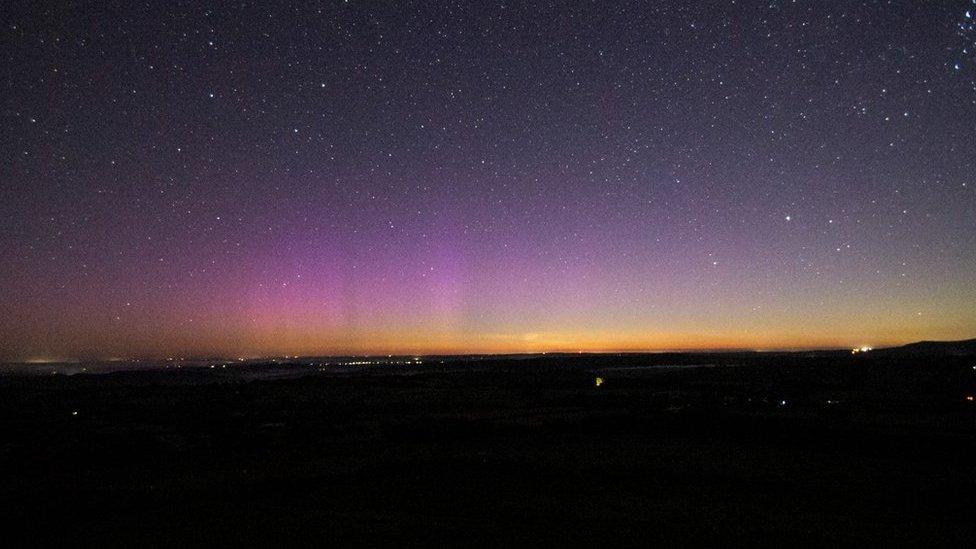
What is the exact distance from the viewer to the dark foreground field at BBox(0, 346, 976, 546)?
31.1 feet

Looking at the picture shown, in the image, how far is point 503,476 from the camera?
43.2 feet

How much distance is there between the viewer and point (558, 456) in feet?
51.3

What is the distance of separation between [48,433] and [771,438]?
947 inches

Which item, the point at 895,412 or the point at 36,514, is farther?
the point at 895,412

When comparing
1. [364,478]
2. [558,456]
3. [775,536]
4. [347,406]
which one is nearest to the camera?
[775,536]

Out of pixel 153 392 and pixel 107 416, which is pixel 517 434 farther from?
pixel 153 392

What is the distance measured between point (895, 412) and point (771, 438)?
33.7 feet

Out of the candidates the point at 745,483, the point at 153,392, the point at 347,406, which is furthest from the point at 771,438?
the point at 153,392

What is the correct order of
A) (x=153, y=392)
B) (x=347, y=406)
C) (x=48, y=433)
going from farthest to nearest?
(x=153, y=392), (x=347, y=406), (x=48, y=433)

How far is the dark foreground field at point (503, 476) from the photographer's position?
948 cm

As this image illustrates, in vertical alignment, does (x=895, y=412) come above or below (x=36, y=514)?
below

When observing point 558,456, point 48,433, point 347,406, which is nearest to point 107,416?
point 48,433

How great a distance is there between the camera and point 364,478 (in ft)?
43.6

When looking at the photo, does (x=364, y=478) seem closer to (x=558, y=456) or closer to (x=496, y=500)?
(x=496, y=500)
